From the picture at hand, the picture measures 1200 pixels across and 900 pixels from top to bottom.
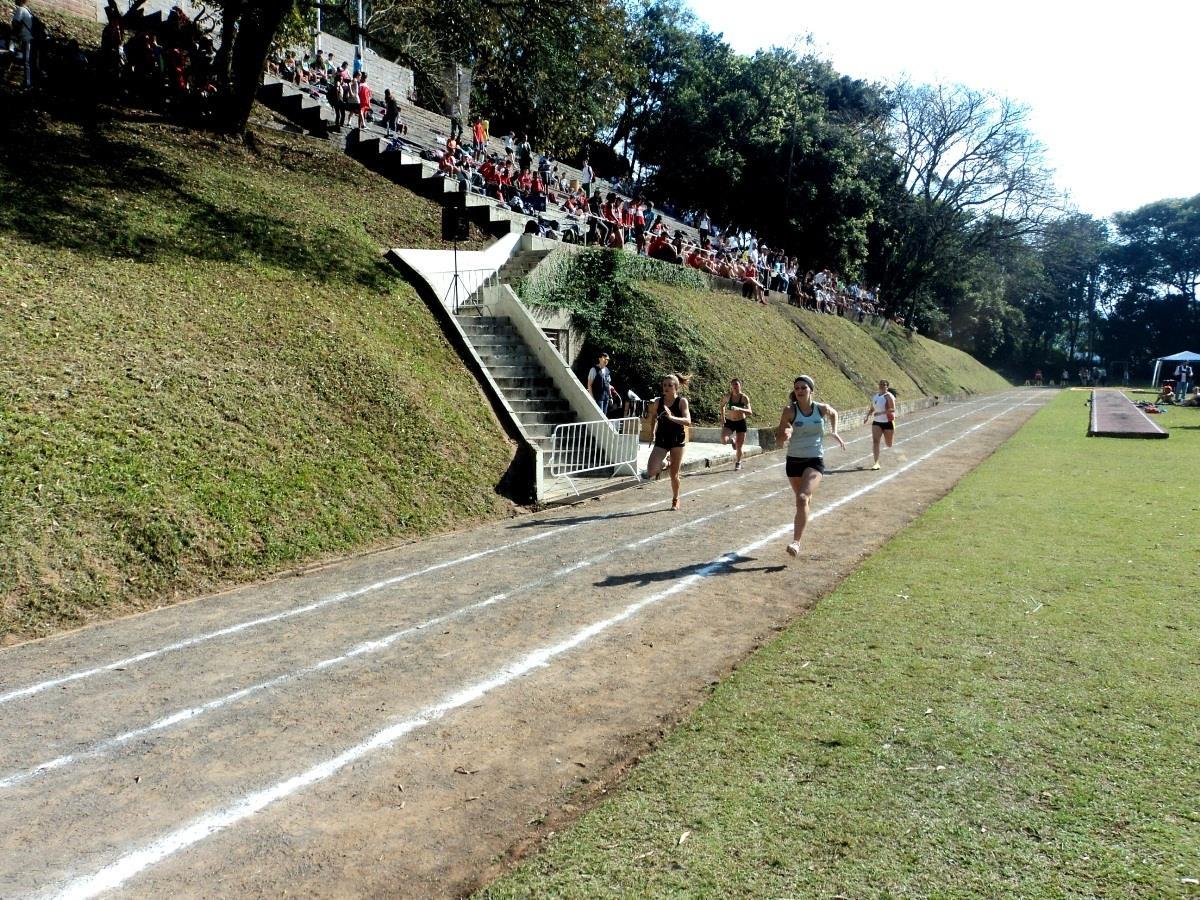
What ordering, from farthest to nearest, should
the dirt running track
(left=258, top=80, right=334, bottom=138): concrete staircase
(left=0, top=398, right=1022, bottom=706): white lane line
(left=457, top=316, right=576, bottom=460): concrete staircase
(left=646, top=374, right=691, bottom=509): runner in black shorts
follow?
1. (left=258, top=80, right=334, bottom=138): concrete staircase
2. (left=457, top=316, right=576, bottom=460): concrete staircase
3. (left=646, top=374, right=691, bottom=509): runner in black shorts
4. (left=0, top=398, right=1022, bottom=706): white lane line
5. the dirt running track

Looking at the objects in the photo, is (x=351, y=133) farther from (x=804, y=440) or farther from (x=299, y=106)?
(x=804, y=440)

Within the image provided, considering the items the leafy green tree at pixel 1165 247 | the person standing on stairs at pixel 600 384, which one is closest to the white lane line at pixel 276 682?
the person standing on stairs at pixel 600 384

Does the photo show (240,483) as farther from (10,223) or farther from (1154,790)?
(1154,790)

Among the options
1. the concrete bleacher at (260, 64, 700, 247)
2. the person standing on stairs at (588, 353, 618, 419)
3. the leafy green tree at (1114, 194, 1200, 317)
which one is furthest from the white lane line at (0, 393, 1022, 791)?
the leafy green tree at (1114, 194, 1200, 317)

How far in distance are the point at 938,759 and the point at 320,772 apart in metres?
3.36

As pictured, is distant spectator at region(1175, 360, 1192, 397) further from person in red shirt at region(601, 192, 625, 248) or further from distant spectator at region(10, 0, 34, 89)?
distant spectator at region(10, 0, 34, 89)

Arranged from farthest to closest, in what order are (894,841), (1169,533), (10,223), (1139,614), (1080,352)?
(1080,352), (10,223), (1169,533), (1139,614), (894,841)

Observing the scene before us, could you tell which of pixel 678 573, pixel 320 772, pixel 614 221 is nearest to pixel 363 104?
pixel 614 221

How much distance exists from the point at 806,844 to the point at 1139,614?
4511 mm

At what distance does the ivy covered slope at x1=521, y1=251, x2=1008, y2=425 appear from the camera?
21328mm

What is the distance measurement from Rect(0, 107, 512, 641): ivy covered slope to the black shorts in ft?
15.0

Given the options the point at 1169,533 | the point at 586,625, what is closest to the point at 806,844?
the point at 586,625

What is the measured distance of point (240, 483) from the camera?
395 inches

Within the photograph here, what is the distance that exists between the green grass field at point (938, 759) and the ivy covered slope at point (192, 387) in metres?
5.97
